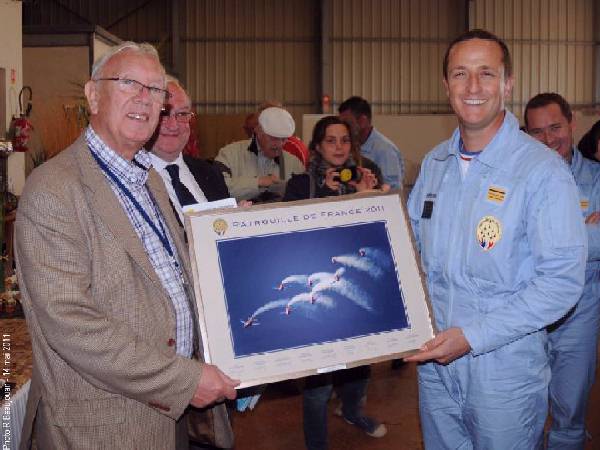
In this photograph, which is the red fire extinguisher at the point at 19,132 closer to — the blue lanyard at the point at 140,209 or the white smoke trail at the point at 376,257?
the blue lanyard at the point at 140,209

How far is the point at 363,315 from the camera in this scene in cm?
214

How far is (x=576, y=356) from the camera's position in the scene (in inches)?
119

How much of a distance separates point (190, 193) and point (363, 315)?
2.92ft

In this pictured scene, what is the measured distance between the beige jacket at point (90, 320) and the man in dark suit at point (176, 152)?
2.55ft

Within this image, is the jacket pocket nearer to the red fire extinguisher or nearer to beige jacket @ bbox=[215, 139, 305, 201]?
beige jacket @ bbox=[215, 139, 305, 201]

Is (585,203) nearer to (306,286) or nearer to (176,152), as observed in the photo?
(306,286)

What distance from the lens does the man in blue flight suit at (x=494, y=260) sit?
1908mm

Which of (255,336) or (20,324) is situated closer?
(255,336)

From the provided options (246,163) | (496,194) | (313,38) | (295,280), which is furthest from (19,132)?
(313,38)

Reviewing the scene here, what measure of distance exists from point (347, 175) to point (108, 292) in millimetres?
1798

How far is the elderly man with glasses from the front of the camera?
167cm

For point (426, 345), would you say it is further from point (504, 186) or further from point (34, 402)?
point (34, 402)

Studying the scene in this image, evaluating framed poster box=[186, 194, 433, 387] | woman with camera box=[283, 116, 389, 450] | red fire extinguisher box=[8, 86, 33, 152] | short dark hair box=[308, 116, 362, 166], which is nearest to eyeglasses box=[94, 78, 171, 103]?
framed poster box=[186, 194, 433, 387]

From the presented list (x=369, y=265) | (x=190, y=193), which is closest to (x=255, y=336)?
(x=369, y=265)
